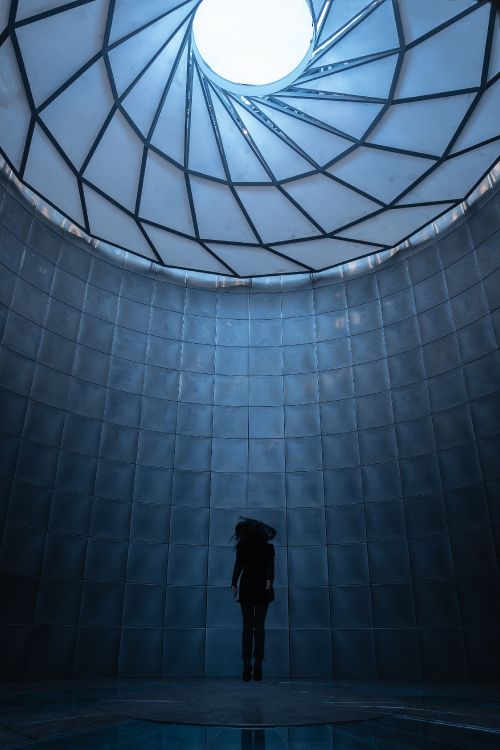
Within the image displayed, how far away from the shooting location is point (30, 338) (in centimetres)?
1388

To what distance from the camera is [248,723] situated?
461 centimetres

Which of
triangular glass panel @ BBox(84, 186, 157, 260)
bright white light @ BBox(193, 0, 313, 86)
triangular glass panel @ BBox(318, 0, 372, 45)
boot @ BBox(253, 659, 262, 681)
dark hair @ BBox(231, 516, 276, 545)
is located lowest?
boot @ BBox(253, 659, 262, 681)

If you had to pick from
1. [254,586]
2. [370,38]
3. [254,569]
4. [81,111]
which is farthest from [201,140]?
[254,586]

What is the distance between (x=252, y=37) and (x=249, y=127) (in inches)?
114

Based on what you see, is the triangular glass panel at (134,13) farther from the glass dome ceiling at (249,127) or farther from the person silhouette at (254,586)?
the person silhouette at (254,586)

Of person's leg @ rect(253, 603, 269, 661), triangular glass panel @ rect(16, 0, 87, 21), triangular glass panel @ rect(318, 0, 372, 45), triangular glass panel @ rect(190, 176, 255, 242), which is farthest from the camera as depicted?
triangular glass panel @ rect(190, 176, 255, 242)

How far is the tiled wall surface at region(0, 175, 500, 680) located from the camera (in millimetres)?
12523

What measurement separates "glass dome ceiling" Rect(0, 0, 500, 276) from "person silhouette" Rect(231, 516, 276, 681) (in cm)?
997

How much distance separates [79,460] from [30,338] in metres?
3.59

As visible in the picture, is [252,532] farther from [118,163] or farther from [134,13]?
[134,13]

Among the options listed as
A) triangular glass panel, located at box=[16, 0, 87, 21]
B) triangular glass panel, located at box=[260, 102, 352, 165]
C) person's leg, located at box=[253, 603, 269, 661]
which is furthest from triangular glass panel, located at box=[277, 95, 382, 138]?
person's leg, located at box=[253, 603, 269, 661]

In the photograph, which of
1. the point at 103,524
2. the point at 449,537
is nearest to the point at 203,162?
the point at 103,524

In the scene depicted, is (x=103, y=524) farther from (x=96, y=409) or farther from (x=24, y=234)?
(x=24, y=234)

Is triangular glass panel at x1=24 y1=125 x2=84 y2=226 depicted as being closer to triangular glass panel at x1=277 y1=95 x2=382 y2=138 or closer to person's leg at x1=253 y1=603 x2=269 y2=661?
triangular glass panel at x1=277 y1=95 x2=382 y2=138
